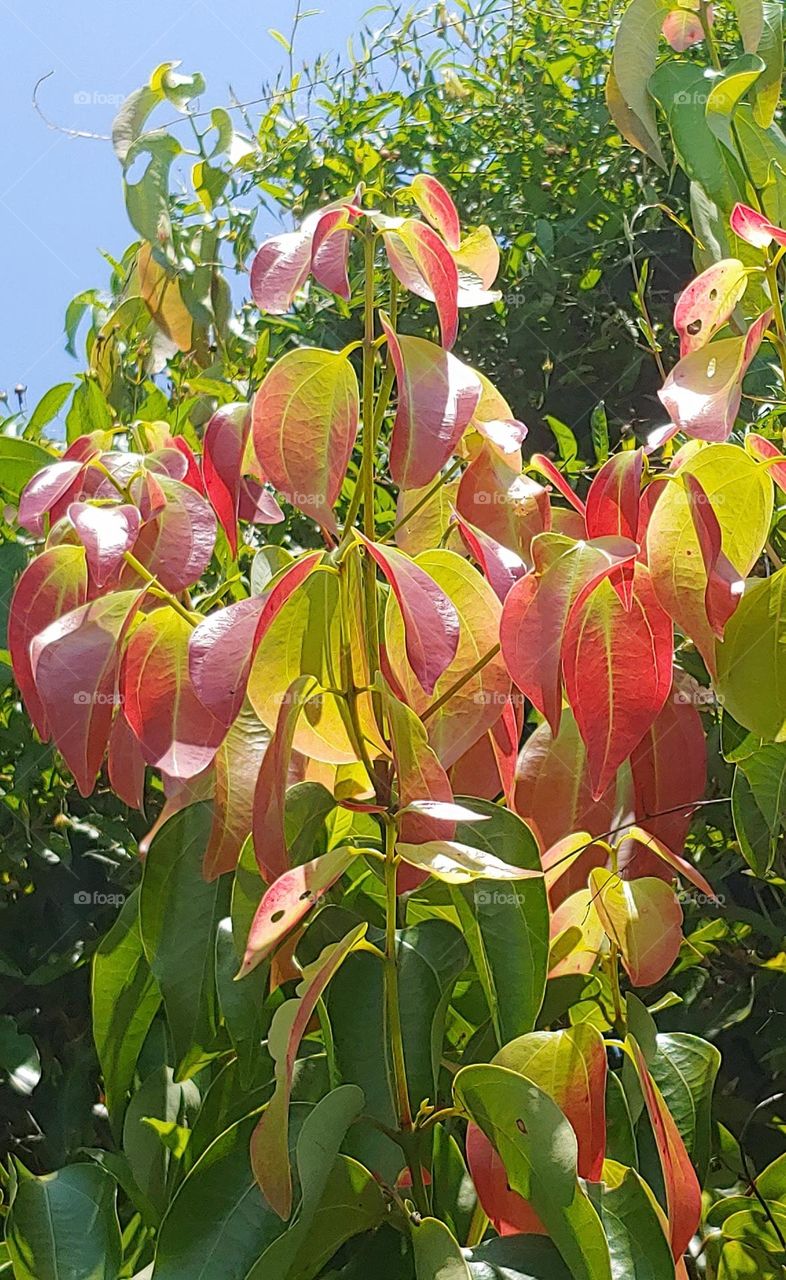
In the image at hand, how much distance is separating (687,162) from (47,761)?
57cm

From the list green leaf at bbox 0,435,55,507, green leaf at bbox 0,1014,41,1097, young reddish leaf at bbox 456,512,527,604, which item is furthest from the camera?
green leaf at bbox 0,1014,41,1097

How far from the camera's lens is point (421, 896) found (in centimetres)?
51

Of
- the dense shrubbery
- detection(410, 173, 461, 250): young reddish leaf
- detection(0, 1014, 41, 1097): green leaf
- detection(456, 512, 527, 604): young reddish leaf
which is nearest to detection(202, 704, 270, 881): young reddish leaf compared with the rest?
the dense shrubbery

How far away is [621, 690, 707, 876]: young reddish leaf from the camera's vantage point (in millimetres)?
510

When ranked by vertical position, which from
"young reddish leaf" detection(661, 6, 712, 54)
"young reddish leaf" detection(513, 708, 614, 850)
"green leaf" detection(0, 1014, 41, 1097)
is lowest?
"green leaf" detection(0, 1014, 41, 1097)

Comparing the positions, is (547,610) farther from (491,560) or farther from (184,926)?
(184,926)

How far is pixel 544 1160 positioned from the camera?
1.24ft

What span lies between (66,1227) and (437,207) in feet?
1.40

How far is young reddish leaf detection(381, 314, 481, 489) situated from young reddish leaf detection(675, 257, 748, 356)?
11 cm

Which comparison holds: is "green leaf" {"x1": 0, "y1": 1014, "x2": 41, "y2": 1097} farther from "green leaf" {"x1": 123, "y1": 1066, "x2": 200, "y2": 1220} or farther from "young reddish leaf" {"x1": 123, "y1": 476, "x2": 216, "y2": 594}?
"young reddish leaf" {"x1": 123, "y1": 476, "x2": 216, "y2": 594}

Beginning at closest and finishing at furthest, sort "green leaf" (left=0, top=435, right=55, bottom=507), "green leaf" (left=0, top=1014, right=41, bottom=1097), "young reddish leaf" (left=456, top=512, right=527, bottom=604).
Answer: "young reddish leaf" (left=456, top=512, right=527, bottom=604) < "green leaf" (left=0, top=435, right=55, bottom=507) < "green leaf" (left=0, top=1014, right=41, bottom=1097)

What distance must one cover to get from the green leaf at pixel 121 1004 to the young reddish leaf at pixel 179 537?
138mm

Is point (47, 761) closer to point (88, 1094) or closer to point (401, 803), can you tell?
point (88, 1094)

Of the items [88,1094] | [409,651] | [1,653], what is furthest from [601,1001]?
[1,653]
